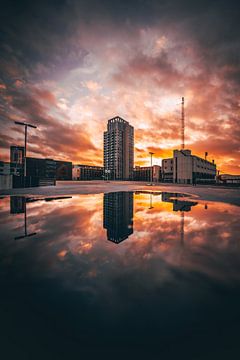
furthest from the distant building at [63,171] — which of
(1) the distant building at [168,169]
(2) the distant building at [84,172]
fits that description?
(1) the distant building at [168,169]

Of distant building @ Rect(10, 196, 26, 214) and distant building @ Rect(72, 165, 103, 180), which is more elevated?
distant building @ Rect(72, 165, 103, 180)

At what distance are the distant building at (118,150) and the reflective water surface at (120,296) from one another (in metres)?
114

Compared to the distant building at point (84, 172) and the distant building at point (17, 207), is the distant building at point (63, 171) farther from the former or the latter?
the distant building at point (17, 207)

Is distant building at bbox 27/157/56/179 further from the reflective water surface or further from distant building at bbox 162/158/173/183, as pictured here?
the reflective water surface

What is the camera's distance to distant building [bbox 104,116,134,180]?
121 metres

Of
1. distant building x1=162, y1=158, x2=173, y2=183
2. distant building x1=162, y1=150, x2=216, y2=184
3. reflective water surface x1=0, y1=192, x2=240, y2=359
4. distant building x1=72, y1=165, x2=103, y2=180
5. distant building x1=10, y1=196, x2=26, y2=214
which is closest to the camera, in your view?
reflective water surface x1=0, y1=192, x2=240, y2=359

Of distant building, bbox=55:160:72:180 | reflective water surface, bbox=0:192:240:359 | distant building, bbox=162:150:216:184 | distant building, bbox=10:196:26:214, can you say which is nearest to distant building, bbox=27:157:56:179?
distant building, bbox=55:160:72:180

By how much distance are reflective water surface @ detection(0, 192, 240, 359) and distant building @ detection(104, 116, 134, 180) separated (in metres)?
114

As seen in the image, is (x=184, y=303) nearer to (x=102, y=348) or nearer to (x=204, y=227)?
(x=102, y=348)

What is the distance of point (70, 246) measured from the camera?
4668 mm

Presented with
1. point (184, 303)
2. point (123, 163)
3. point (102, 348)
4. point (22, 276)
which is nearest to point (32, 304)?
point (22, 276)

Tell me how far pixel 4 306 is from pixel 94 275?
1.66m

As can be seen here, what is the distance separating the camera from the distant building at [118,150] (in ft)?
396

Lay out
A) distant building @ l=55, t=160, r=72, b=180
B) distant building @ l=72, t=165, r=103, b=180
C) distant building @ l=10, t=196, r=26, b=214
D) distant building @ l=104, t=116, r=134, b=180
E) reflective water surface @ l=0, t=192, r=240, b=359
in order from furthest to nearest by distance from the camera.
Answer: distant building @ l=55, t=160, r=72, b=180, distant building @ l=72, t=165, r=103, b=180, distant building @ l=104, t=116, r=134, b=180, distant building @ l=10, t=196, r=26, b=214, reflective water surface @ l=0, t=192, r=240, b=359
